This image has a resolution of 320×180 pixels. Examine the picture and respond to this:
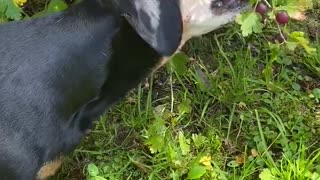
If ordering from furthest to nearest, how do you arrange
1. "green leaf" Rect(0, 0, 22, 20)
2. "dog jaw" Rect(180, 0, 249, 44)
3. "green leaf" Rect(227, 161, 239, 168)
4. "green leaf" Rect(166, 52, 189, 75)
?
1. "green leaf" Rect(227, 161, 239, 168)
2. "green leaf" Rect(166, 52, 189, 75)
3. "green leaf" Rect(0, 0, 22, 20)
4. "dog jaw" Rect(180, 0, 249, 44)

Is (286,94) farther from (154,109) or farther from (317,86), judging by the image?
(154,109)

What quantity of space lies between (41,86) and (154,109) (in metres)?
0.89

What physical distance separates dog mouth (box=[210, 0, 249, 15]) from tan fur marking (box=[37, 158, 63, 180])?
66cm

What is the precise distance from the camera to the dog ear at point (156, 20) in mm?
2387

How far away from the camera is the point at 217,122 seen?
10.5 feet

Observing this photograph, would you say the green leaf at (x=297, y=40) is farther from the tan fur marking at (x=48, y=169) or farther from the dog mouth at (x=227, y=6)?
the tan fur marking at (x=48, y=169)

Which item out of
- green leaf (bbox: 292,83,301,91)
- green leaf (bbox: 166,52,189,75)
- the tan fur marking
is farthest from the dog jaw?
green leaf (bbox: 292,83,301,91)

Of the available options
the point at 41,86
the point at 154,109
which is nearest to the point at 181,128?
the point at 154,109

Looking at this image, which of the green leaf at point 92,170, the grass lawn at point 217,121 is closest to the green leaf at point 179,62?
the grass lawn at point 217,121

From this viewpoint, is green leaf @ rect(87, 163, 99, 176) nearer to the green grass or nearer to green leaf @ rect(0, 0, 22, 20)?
the green grass

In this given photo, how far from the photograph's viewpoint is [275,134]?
311 cm

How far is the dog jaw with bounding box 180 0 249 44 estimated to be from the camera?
262cm

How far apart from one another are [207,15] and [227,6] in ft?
0.23

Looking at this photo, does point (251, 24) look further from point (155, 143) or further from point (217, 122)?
point (217, 122)
